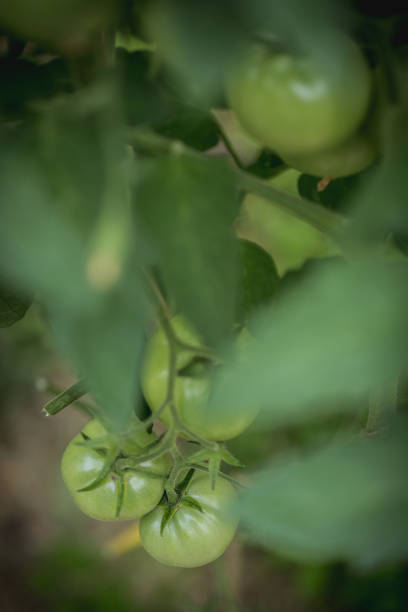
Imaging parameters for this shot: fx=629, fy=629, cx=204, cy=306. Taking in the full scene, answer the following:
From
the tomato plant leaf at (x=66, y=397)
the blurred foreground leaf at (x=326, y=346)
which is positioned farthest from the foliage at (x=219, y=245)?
the tomato plant leaf at (x=66, y=397)

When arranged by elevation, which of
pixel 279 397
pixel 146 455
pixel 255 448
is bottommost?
pixel 255 448

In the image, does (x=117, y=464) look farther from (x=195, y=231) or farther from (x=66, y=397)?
(x=195, y=231)

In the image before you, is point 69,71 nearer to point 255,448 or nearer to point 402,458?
point 402,458

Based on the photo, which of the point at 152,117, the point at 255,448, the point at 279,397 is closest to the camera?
the point at 279,397

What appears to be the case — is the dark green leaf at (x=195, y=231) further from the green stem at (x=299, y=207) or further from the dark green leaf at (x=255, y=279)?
the dark green leaf at (x=255, y=279)

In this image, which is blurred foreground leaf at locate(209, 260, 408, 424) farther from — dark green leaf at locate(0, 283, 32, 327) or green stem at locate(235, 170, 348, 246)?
dark green leaf at locate(0, 283, 32, 327)

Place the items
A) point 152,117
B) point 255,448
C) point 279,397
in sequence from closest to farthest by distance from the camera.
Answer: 1. point 279,397
2. point 152,117
3. point 255,448

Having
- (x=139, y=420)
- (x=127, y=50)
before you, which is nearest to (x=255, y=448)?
(x=139, y=420)

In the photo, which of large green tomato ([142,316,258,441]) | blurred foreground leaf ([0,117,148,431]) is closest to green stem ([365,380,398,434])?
large green tomato ([142,316,258,441])
